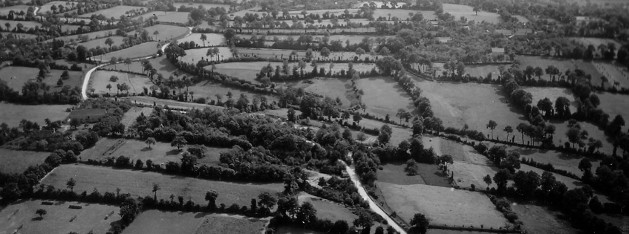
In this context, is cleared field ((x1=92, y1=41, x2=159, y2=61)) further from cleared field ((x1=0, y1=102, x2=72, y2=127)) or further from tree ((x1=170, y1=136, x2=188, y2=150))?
tree ((x1=170, y1=136, x2=188, y2=150))

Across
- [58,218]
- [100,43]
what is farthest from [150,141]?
[100,43]

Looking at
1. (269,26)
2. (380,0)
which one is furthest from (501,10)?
(269,26)

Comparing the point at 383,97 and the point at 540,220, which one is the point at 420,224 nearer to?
the point at 540,220

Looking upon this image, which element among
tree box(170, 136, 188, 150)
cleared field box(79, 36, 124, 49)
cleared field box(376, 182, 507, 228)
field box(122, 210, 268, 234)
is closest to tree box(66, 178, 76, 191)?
field box(122, 210, 268, 234)

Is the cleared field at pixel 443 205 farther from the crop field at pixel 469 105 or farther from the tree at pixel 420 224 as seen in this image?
the crop field at pixel 469 105

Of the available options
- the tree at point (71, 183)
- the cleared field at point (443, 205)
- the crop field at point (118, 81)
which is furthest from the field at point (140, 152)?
the crop field at point (118, 81)

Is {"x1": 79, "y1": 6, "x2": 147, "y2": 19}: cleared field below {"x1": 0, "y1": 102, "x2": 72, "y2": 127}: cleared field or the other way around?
the other way around
